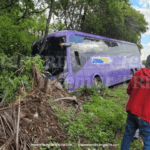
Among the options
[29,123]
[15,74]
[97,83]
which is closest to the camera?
[29,123]

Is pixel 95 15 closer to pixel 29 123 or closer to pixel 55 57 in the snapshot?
pixel 55 57

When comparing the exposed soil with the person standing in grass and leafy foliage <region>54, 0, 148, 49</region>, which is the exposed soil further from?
leafy foliage <region>54, 0, 148, 49</region>

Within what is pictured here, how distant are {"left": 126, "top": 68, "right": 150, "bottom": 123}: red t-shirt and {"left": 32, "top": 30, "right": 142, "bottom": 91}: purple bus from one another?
13.0ft

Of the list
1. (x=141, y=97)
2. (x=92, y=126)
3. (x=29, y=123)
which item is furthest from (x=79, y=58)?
(x=141, y=97)

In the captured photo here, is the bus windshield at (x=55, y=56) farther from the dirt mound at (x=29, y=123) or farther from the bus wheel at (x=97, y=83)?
the dirt mound at (x=29, y=123)

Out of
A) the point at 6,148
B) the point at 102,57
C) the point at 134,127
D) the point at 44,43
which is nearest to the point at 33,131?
the point at 6,148

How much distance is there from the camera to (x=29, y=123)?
367cm

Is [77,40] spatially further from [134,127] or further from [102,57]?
[134,127]

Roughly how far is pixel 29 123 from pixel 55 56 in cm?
421

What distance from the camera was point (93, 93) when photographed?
7316 mm

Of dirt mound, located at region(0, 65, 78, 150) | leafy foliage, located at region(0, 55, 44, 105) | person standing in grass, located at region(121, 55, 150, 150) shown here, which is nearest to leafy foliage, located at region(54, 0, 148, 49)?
leafy foliage, located at region(0, 55, 44, 105)

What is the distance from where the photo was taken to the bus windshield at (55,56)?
23.8ft

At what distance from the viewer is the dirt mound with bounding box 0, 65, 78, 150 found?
3.20 m

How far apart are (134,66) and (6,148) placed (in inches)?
533
